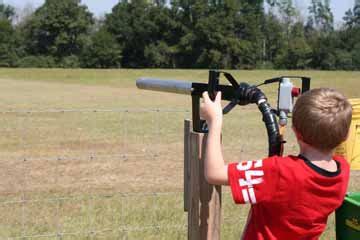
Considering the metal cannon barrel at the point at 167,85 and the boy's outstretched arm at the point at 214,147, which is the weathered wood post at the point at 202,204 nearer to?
the metal cannon barrel at the point at 167,85

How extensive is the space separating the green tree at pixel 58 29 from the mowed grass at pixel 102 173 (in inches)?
2522

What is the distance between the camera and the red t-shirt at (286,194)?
2.02 metres

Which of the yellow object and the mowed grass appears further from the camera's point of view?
the mowed grass

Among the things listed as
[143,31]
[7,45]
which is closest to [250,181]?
[7,45]

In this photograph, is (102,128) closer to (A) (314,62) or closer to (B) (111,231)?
(B) (111,231)

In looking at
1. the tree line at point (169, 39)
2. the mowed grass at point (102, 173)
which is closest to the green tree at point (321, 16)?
the tree line at point (169, 39)

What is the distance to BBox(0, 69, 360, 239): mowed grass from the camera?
5.93 meters

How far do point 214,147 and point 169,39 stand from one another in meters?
81.0

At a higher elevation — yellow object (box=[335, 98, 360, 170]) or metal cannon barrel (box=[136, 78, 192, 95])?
metal cannon barrel (box=[136, 78, 192, 95])

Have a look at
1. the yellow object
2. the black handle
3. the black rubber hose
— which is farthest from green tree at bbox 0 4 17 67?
the black rubber hose

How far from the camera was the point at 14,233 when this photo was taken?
5.69 meters

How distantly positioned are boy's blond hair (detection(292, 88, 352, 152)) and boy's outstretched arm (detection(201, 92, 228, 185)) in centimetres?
25

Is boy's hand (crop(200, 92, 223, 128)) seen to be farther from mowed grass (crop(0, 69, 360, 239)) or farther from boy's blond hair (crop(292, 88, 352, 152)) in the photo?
mowed grass (crop(0, 69, 360, 239))

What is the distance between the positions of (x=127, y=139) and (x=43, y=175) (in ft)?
11.4
